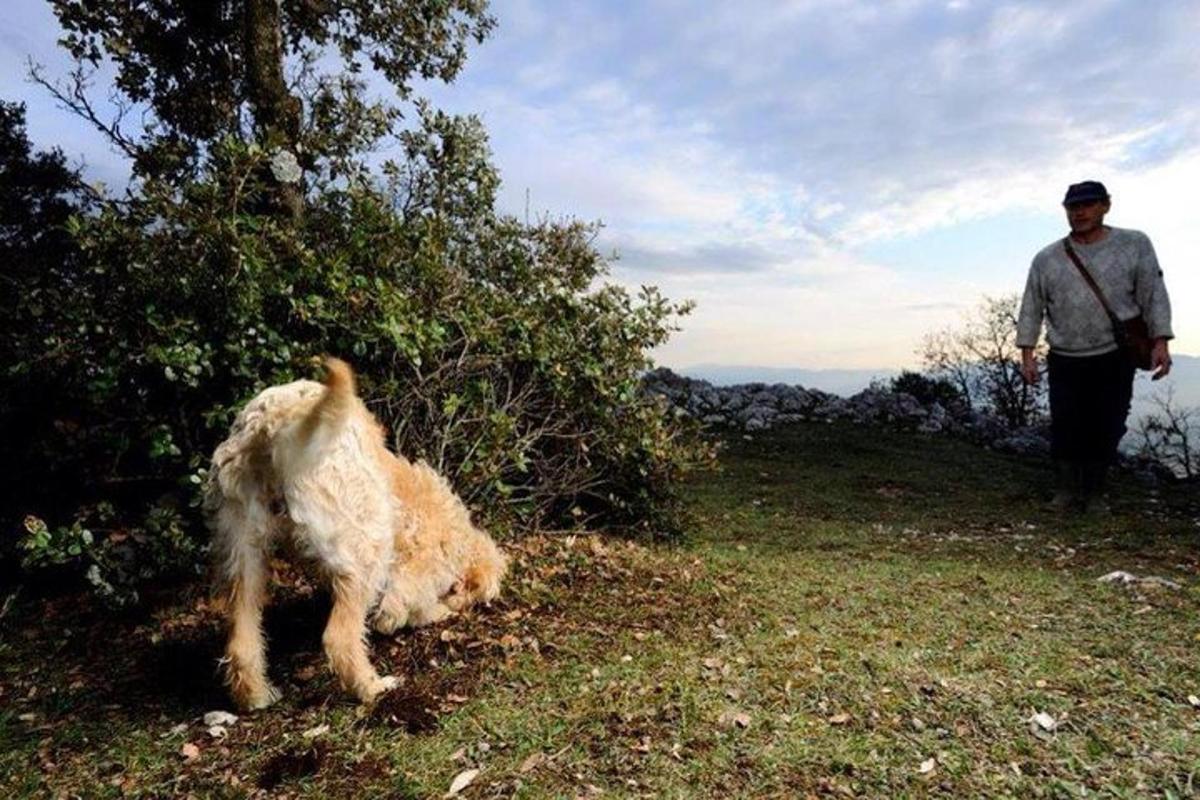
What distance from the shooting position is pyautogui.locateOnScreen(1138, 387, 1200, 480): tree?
12070mm

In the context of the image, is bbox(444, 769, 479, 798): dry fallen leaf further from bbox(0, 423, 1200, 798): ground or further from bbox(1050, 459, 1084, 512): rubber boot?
bbox(1050, 459, 1084, 512): rubber boot

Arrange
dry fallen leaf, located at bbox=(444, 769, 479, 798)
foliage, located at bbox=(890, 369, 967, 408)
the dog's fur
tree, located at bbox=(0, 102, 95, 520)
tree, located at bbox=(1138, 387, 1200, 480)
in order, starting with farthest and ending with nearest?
foliage, located at bbox=(890, 369, 967, 408) → tree, located at bbox=(1138, 387, 1200, 480) → tree, located at bbox=(0, 102, 95, 520) → the dog's fur → dry fallen leaf, located at bbox=(444, 769, 479, 798)

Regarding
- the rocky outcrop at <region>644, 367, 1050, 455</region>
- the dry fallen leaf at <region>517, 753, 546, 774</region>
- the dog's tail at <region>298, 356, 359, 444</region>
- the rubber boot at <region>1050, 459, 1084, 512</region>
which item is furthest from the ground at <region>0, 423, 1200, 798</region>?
the rocky outcrop at <region>644, 367, 1050, 455</region>

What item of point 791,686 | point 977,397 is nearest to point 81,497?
point 791,686

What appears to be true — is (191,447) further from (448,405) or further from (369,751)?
(369,751)

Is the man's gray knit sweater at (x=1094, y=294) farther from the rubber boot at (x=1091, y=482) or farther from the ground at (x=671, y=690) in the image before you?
the ground at (x=671, y=690)

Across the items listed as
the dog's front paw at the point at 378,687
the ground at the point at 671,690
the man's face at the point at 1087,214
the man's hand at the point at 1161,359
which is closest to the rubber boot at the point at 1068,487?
the man's hand at the point at 1161,359

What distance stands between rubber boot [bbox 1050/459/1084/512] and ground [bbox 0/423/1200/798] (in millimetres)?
2217

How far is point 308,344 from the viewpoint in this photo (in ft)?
16.0

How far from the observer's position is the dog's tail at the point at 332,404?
3.04 m

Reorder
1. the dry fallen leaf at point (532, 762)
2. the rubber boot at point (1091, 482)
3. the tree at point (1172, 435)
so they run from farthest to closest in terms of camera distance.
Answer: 1. the tree at point (1172, 435)
2. the rubber boot at point (1091, 482)
3. the dry fallen leaf at point (532, 762)

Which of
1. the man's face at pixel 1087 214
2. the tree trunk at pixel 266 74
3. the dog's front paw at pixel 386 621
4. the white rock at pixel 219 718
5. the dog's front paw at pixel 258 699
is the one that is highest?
the tree trunk at pixel 266 74

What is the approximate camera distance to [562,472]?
6.67m

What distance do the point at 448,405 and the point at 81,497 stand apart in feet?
8.14
